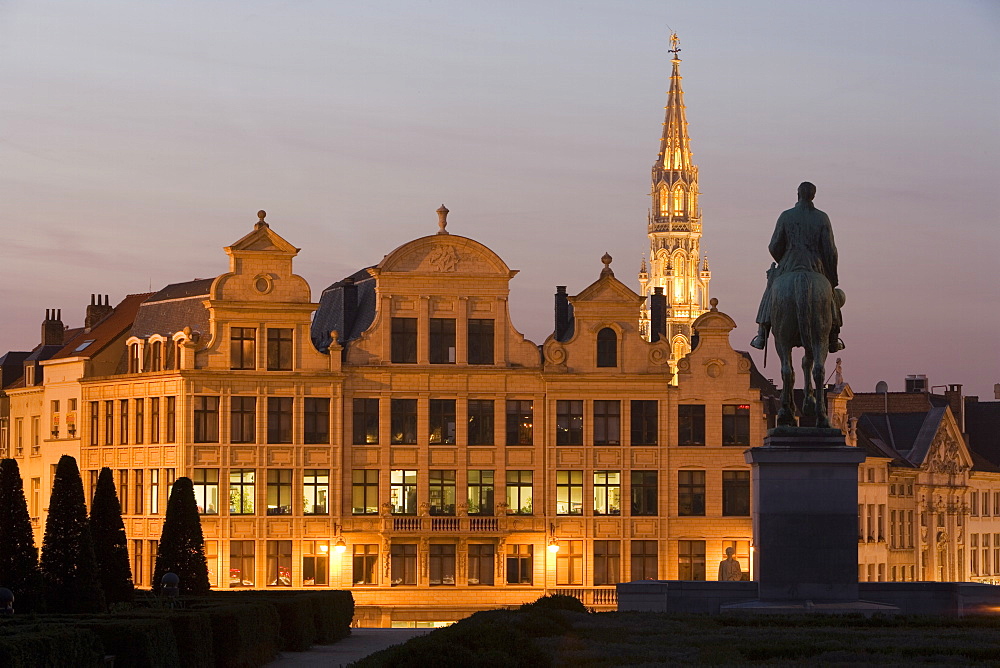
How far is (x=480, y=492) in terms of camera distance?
74.1 metres

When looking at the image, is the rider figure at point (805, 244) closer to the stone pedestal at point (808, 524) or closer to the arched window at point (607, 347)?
the stone pedestal at point (808, 524)

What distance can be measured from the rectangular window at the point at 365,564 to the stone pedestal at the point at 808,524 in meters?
39.8

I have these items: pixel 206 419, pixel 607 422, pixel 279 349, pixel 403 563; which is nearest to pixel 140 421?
pixel 206 419

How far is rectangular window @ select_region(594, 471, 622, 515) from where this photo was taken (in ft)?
245

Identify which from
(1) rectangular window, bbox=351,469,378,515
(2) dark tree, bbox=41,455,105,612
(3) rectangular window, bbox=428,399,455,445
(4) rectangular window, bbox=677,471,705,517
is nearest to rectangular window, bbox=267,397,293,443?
(1) rectangular window, bbox=351,469,378,515

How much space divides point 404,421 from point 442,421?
1.36 m

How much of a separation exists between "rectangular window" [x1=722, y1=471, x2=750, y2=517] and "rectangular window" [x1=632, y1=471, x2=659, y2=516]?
8.09 feet

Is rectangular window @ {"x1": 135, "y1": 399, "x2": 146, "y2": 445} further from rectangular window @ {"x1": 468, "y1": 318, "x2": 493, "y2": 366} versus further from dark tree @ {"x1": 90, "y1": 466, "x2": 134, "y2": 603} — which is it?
dark tree @ {"x1": 90, "y1": 466, "x2": 134, "y2": 603}

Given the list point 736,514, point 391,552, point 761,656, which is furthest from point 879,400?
point 761,656

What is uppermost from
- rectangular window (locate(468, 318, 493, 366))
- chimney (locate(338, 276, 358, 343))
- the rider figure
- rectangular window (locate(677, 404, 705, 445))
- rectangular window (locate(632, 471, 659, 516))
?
chimney (locate(338, 276, 358, 343))

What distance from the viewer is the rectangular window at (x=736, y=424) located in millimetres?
74688

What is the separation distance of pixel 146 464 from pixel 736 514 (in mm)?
20946

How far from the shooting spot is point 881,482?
91.7m

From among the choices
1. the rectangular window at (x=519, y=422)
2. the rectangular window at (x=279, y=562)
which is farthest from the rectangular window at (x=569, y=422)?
the rectangular window at (x=279, y=562)
